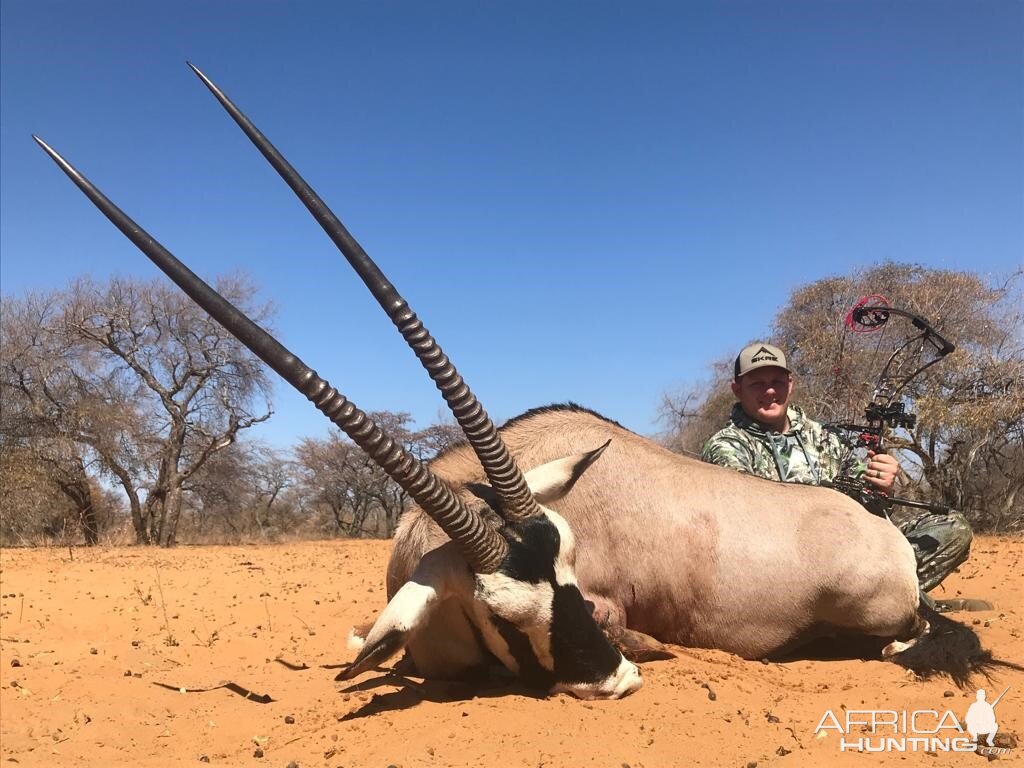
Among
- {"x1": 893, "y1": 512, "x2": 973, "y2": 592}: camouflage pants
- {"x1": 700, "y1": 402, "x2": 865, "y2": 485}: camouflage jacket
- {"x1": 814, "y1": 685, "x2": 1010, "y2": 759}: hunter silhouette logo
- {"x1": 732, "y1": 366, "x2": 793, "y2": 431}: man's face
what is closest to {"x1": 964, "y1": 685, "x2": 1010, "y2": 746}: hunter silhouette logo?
{"x1": 814, "y1": 685, "x2": 1010, "y2": 759}: hunter silhouette logo

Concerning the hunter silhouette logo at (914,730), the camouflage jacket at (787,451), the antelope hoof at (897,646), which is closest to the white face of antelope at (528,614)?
the hunter silhouette logo at (914,730)

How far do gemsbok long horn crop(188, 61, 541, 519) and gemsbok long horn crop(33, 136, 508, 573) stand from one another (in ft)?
0.84

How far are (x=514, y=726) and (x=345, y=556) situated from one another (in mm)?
10417

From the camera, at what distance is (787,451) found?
5137 mm

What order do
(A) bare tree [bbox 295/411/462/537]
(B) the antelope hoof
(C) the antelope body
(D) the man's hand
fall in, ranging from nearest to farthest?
(C) the antelope body → (B) the antelope hoof → (D) the man's hand → (A) bare tree [bbox 295/411/462/537]

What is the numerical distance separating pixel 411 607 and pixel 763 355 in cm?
300

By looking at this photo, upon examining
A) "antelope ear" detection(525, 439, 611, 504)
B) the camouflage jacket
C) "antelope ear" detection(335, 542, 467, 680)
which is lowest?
"antelope ear" detection(335, 542, 467, 680)

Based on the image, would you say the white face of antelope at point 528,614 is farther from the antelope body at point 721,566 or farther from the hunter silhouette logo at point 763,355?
the hunter silhouette logo at point 763,355

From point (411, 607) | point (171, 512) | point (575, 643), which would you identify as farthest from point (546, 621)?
point (171, 512)

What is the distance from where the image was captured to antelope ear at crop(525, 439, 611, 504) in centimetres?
352

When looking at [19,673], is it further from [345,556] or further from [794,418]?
[345,556]

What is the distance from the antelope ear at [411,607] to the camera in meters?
2.96

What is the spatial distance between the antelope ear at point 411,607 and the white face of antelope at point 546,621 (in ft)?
0.52

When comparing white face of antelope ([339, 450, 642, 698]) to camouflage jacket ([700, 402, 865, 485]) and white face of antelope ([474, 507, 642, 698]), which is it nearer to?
white face of antelope ([474, 507, 642, 698])
